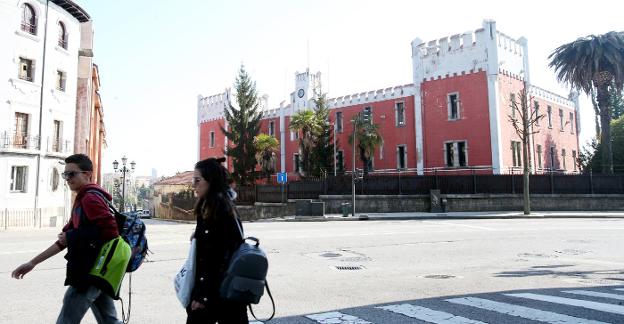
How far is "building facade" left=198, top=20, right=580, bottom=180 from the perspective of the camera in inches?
1265

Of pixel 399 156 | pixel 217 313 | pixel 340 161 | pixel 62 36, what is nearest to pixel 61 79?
pixel 62 36

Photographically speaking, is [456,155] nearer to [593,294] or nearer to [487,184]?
[487,184]

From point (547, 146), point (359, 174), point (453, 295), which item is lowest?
point (453, 295)

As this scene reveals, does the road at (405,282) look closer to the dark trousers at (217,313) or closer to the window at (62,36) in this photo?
the dark trousers at (217,313)

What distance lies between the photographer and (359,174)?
26547 mm

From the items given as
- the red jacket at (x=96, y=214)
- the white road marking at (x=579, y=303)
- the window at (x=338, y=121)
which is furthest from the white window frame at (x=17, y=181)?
the white road marking at (x=579, y=303)

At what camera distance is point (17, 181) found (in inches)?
964

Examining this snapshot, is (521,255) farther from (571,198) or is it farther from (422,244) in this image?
(571,198)

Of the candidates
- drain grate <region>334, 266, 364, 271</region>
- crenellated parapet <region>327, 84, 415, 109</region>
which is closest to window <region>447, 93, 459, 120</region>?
crenellated parapet <region>327, 84, 415, 109</region>

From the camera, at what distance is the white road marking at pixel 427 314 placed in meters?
4.94

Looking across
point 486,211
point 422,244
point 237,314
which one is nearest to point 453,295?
point 237,314

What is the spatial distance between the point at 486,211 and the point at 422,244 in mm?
18060

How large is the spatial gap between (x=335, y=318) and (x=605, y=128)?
33670 mm

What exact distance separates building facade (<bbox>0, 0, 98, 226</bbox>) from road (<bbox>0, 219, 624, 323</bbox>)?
12952 mm
